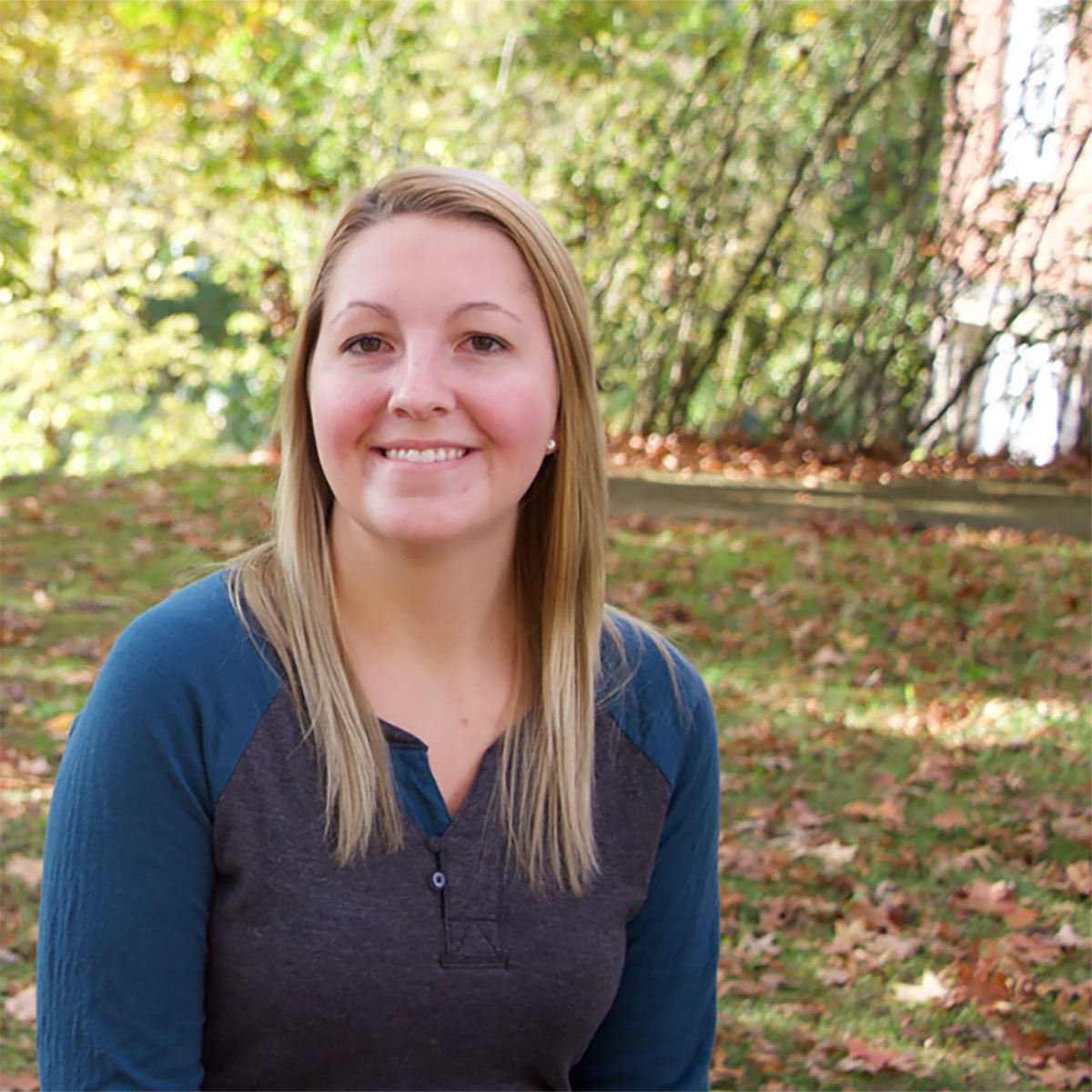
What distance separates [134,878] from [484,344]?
2.72 ft

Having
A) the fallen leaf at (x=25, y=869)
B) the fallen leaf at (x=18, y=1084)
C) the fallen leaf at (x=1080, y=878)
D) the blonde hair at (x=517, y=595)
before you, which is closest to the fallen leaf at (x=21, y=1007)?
the fallen leaf at (x=18, y=1084)

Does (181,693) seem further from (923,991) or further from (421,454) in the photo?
(923,991)

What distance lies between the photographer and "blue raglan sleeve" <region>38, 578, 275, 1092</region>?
175cm

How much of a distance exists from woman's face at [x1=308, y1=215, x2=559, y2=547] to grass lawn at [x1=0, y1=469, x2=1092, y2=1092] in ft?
2.53

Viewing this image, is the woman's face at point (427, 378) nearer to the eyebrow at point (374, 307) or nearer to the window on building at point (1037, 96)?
the eyebrow at point (374, 307)


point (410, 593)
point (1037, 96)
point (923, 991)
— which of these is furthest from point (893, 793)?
point (1037, 96)

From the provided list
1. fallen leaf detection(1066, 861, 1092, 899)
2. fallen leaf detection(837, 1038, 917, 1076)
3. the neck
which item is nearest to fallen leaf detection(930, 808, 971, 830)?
fallen leaf detection(1066, 861, 1092, 899)

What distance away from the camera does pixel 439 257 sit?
195 centimetres

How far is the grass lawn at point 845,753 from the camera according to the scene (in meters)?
3.87

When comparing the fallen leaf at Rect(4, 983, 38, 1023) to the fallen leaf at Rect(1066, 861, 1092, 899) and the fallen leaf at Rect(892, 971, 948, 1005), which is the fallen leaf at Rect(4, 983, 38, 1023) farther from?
the fallen leaf at Rect(1066, 861, 1092, 899)

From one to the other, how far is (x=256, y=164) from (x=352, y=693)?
11.0 meters

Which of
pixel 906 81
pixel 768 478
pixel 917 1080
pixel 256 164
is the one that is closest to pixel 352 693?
pixel 917 1080

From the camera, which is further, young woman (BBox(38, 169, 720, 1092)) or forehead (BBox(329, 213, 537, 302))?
forehead (BBox(329, 213, 537, 302))

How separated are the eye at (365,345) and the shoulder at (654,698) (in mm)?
573
